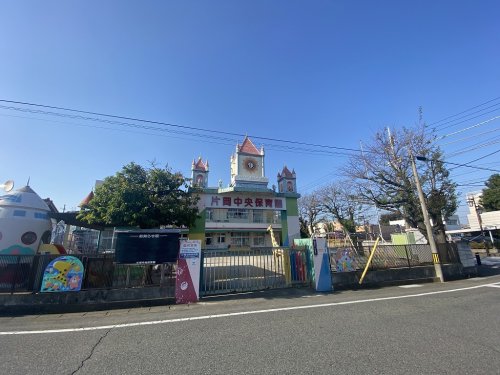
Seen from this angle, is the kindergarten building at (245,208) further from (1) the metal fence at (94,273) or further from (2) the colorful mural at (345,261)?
(1) the metal fence at (94,273)

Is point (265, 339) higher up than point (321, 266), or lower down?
lower down

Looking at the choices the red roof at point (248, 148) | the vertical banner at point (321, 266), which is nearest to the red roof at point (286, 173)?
the red roof at point (248, 148)

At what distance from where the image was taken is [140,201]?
12797 mm

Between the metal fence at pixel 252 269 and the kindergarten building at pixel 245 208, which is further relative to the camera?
the kindergarten building at pixel 245 208

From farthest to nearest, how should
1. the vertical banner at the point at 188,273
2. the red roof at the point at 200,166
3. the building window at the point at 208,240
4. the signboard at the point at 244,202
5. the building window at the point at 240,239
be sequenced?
1. the red roof at the point at 200,166
2. the building window at the point at 240,239
3. the signboard at the point at 244,202
4. the building window at the point at 208,240
5. the vertical banner at the point at 188,273

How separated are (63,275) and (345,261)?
36.9 ft

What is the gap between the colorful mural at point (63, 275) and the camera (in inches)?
317

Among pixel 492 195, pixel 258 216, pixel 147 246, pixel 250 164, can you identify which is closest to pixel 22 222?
pixel 147 246

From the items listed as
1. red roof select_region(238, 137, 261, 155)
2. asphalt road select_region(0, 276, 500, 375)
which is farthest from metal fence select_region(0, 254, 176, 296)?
red roof select_region(238, 137, 261, 155)

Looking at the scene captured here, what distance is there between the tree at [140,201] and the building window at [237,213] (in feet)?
67.6

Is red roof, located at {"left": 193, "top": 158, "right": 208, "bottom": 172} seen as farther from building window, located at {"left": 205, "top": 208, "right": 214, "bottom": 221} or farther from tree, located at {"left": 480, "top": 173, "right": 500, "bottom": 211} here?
tree, located at {"left": 480, "top": 173, "right": 500, "bottom": 211}

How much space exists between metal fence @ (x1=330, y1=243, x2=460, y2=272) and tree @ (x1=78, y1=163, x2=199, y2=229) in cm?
865

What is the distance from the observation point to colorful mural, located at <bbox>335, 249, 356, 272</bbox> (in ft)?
37.3

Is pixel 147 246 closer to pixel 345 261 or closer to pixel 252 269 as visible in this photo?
pixel 252 269
